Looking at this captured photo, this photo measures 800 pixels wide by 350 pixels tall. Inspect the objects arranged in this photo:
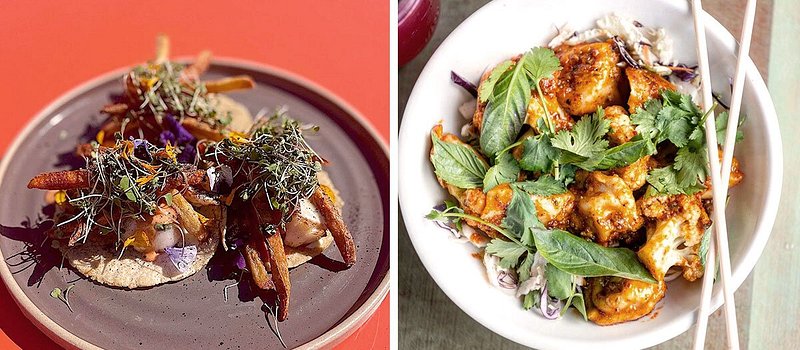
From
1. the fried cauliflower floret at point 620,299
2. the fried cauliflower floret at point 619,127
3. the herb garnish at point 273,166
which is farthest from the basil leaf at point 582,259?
the herb garnish at point 273,166

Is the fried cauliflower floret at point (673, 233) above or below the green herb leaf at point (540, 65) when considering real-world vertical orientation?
below

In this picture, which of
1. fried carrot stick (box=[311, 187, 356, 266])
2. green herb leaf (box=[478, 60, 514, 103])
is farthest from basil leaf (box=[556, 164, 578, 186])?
fried carrot stick (box=[311, 187, 356, 266])

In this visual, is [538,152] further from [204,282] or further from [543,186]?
[204,282]

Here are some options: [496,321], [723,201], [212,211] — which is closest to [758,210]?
[723,201]

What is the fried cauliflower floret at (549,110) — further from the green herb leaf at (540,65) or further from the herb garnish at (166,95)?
the herb garnish at (166,95)

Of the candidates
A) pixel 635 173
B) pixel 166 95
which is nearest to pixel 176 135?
pixel 166 95

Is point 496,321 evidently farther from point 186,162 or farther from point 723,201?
point 186,162

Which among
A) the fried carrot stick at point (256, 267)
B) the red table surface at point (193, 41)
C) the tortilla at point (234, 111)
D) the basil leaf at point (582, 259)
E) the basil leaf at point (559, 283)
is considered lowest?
the basil leaf at point (559, 283)
